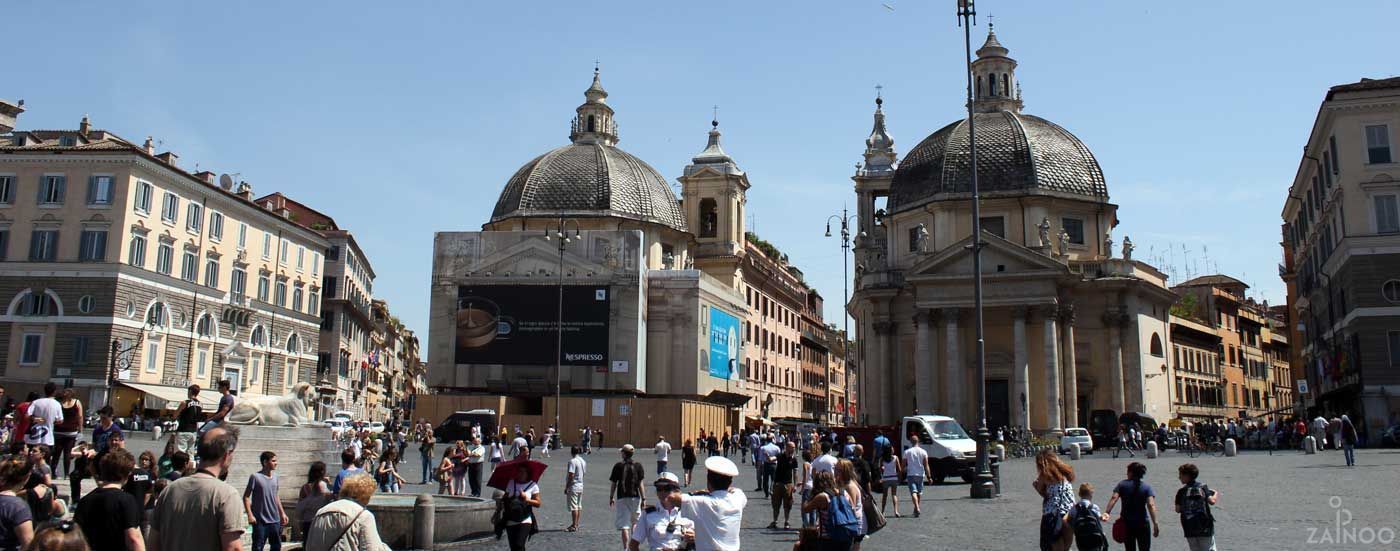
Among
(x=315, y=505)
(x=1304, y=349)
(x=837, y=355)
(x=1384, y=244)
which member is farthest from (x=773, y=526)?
(x=837, y=355)

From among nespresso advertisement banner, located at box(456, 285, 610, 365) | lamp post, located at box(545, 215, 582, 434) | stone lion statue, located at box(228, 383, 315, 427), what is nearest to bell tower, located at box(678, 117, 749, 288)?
lamp post, located at box(545, 215, 582, 434)

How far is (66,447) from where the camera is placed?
54.5 feet

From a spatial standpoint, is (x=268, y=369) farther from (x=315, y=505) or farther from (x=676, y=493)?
(x=676, y=493)

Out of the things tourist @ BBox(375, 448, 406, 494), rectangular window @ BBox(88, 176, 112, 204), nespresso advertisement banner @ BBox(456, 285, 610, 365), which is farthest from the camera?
nespresso advertisement banner @ BBox(456, 285, 610, 365)

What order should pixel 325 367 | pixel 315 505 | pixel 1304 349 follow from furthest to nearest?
pixel 325 367 → pixel 1304 349 → pixel 315 505

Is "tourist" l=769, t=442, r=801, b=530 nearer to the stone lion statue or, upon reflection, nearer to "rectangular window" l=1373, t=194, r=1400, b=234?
the stone lion statue

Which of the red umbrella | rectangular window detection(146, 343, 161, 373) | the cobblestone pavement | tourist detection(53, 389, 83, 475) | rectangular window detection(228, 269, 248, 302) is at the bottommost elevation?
the cobblestone pavement

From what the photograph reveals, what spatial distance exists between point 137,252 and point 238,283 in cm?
761

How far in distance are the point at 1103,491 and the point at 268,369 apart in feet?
143

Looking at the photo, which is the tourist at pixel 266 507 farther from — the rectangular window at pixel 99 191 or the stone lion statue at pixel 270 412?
the rectangular window at pixel 99 191

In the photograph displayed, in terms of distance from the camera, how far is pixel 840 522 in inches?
333

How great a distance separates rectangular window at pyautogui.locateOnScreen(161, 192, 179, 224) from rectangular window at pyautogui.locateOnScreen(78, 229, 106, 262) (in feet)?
9.53

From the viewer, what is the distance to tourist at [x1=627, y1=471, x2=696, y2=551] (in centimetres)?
783

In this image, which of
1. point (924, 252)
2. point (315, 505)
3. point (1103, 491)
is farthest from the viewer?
point (924, 252)
